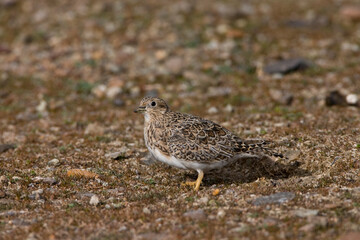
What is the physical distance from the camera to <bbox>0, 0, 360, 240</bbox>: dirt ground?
8.32m

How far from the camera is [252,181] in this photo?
10.6m

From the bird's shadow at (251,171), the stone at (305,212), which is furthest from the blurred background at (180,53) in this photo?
the stone at (305,212)

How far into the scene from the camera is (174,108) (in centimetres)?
1612

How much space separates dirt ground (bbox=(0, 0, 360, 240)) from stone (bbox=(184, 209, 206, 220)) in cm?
2

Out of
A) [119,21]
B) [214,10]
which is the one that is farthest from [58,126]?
[214,10]

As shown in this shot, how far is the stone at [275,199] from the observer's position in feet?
28.5

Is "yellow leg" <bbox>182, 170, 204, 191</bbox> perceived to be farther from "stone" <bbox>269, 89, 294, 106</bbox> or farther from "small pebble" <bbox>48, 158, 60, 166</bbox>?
"stone" <bbox>269, 89, 294, 106</bbox>

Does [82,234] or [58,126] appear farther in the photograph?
[58,126]

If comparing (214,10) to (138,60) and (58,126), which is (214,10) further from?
(58,126)

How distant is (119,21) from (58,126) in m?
8.40

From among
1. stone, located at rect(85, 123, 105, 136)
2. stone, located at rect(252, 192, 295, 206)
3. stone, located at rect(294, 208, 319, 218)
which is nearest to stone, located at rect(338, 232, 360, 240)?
stone, located at rect(294, 208, 319, 218)

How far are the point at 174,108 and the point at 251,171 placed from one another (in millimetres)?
5510

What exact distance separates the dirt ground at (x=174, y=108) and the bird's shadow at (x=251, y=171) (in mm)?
29

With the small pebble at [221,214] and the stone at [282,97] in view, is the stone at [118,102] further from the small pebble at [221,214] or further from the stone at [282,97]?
the small pebble at [221,214]
